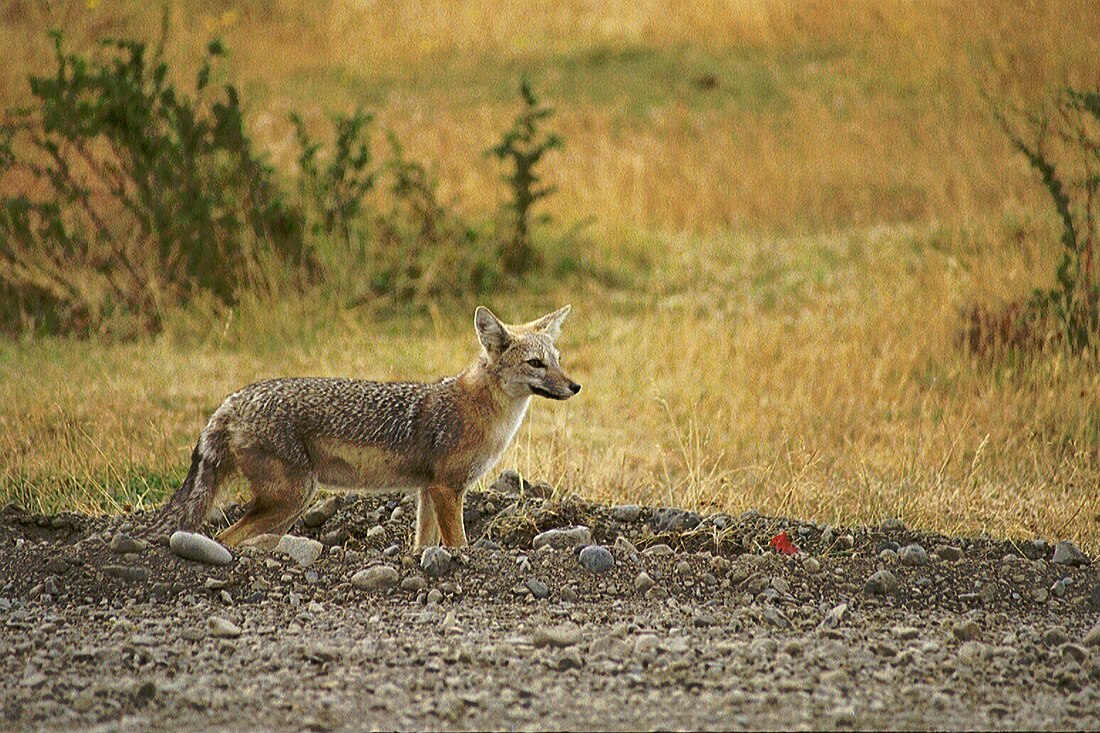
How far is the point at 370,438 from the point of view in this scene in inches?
254

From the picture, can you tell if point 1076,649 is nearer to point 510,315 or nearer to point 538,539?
point 538,539

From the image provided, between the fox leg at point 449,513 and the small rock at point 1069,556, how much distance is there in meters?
2.58

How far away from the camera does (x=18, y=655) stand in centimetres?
489

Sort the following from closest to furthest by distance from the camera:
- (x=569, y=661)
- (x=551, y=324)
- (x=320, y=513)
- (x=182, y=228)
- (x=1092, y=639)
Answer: (x=569, y=661) < (x=1092, y=639) < (x=320, y=513) < (x=551, y=324) < (x=182, y=228)

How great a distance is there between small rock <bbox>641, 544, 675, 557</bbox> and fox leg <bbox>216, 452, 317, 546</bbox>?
4.93ft

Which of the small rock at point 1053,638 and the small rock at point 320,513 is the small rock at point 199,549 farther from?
the small rock at point 1053,638

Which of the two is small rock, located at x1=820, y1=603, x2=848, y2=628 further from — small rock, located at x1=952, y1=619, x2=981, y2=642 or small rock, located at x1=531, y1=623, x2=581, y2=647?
small rock, located at x1=531, y1=623, x2=581, y2=647

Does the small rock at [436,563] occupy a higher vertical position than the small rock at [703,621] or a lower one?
higher

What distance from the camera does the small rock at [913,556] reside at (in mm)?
6035

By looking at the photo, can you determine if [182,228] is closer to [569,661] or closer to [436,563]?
[436,563]

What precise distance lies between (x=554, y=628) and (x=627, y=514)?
65.3 inches

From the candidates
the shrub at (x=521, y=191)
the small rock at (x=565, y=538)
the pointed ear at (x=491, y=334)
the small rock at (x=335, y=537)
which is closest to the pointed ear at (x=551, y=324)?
the pointed ear at (x=491, y=334)

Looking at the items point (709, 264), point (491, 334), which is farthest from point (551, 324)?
point (709, 264)

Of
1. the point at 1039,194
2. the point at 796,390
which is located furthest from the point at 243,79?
the point at 796,390
